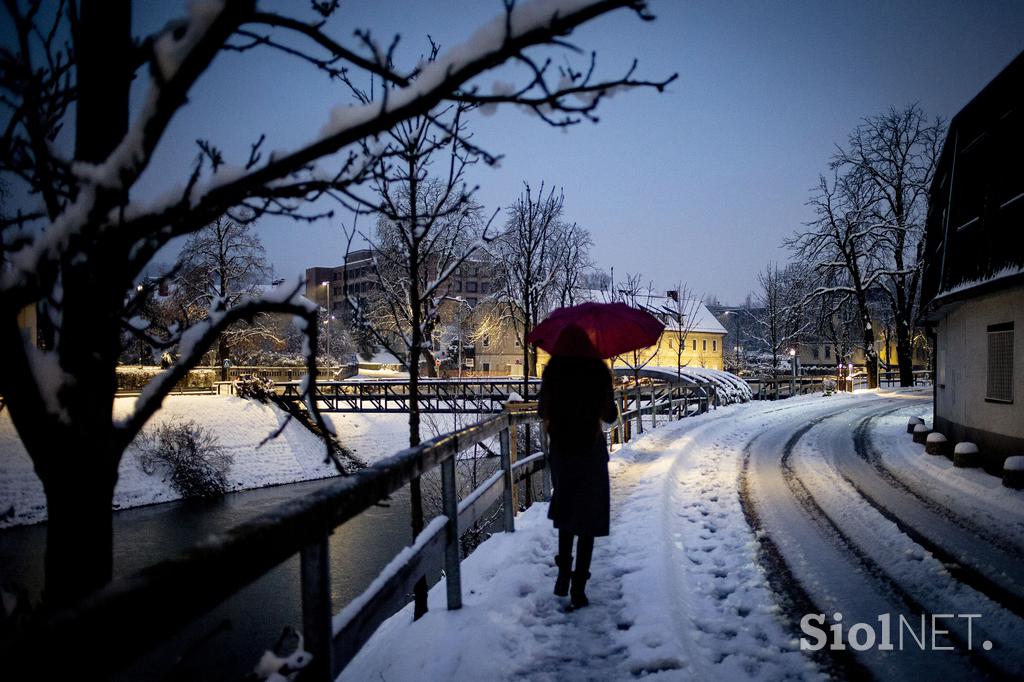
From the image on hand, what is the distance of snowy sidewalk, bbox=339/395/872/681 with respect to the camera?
319 centimetres

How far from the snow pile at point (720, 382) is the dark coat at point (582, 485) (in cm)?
2168

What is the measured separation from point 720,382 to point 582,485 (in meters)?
25.7

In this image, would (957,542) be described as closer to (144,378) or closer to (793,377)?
(793,377)

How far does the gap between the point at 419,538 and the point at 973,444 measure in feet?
34.7

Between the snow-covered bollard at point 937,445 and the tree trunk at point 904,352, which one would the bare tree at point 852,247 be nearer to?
the tree trunk at point 904,352

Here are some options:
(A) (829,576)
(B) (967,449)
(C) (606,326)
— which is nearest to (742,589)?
(A) (829,576)

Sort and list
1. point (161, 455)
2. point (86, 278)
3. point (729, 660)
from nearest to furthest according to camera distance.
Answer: point (86, 278) < point (729, 660) < point (161, 455)

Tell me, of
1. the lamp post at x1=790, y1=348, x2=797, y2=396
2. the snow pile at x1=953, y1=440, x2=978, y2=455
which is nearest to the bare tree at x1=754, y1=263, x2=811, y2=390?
the lamp post at x1=790, y1=348, x2=797, y2=396

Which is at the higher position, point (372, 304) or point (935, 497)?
point (372, 304)

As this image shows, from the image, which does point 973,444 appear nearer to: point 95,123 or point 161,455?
point 95,123

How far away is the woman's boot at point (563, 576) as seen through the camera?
4195mm

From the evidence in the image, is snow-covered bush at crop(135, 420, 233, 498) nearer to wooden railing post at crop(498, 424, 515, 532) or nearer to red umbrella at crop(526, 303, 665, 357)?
wooden railing post at crop(498, 424, 515, 532)

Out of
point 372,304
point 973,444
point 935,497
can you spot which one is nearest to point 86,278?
point 935,497

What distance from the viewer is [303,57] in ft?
7.95
